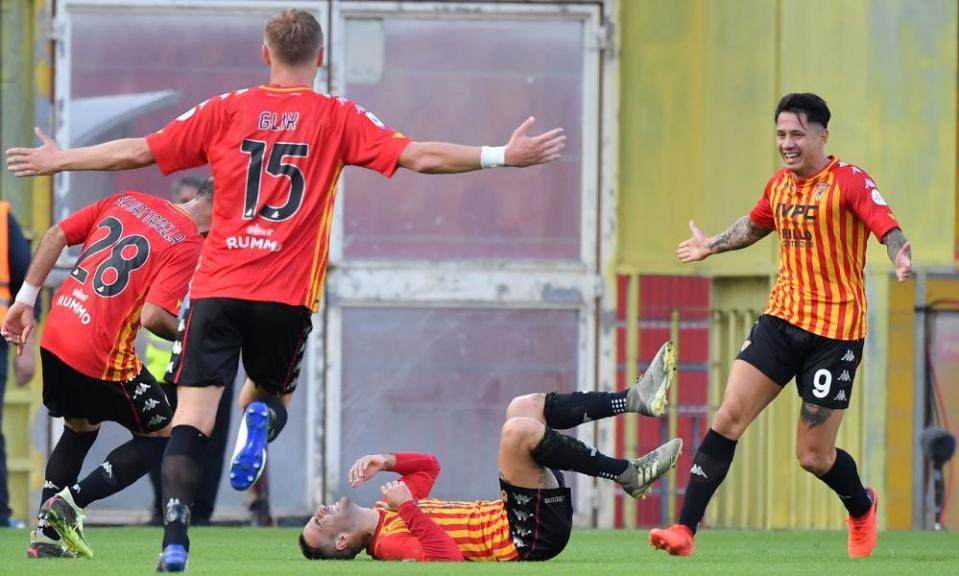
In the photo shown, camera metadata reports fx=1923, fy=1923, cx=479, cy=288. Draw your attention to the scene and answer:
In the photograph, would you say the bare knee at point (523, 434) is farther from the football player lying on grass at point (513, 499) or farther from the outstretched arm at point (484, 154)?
Answer: the outstretched arm at point (484, 154)

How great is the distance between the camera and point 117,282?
7.76m

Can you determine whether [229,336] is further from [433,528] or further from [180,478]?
[433,528]

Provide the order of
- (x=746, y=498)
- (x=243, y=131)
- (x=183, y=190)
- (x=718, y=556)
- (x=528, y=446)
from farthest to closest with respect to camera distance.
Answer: (x=746, y=498)
(x=183, y=190)
(x=718, y=556)
(x=528, y=446)
(x=243, y=131)

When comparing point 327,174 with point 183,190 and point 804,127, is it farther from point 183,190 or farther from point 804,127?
point 183,190

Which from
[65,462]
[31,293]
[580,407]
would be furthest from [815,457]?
[31,293]

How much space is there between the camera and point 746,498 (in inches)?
508

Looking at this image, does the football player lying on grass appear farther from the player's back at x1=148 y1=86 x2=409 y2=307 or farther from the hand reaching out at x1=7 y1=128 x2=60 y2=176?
the hand reaching out at x1=7 y1=128 x2=60 y2=176

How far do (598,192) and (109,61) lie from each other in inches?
138

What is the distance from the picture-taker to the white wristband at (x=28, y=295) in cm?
773

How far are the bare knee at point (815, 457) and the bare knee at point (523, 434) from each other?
1.17 metres

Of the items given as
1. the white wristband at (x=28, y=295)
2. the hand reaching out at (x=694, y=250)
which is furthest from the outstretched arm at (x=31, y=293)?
the hand reaching out at (x=694, y=250)

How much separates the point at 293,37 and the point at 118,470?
2.40 m

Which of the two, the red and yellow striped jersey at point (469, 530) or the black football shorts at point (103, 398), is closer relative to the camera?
the red and yellow striped jersey at point (469, 530)

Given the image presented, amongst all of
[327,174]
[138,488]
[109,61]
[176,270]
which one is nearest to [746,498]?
[138,488]
